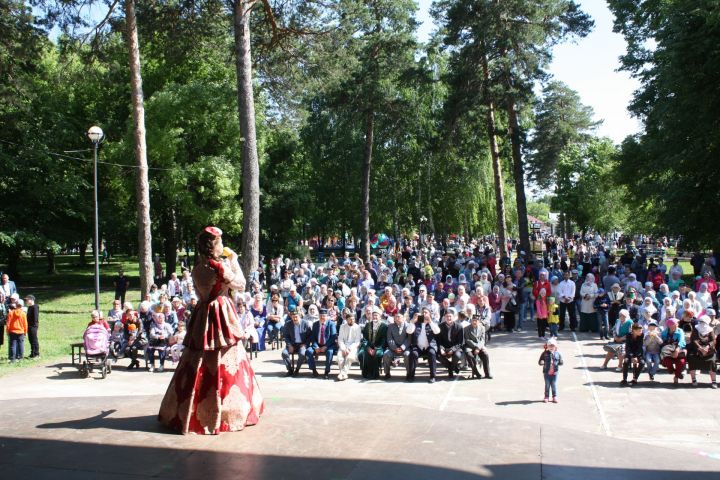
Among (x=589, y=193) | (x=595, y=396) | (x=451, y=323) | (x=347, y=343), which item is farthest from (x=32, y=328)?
(x=589, y=193)

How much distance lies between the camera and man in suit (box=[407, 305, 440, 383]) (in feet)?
43.5

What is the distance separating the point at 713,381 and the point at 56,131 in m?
28.8

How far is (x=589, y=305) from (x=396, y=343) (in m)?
6.97

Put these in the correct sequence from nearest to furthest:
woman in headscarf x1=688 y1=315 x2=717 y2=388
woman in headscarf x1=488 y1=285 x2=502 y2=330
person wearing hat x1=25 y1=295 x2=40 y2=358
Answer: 1. woman in headscarf x1=688 y1=315 x2=717 y2=388
2. person wearing hat x1=25 y1=295 x2=40 y2=358
3. woman in headscarf x1=488 y1=285 x2=502 y2=330

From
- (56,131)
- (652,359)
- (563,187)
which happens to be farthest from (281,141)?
(563,187)

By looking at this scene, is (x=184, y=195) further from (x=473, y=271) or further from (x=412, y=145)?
(x=412, y=145)

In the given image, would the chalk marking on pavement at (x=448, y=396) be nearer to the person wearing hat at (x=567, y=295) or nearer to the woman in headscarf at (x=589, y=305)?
the person wearing hat at (x=567, y=295)

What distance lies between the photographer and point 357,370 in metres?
14.3

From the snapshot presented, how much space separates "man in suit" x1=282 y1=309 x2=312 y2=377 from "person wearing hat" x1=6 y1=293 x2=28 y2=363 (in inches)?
241

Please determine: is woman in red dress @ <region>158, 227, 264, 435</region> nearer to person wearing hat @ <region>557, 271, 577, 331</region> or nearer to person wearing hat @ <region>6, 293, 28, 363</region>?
person wearing hat @ <region>6, 293, 28, 363</region>

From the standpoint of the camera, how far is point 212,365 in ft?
25.0

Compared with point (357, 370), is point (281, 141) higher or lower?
higher

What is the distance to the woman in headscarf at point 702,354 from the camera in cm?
1227

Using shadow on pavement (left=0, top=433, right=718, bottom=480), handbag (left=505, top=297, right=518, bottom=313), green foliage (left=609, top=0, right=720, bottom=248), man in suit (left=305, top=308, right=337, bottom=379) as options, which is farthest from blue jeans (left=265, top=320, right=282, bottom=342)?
green foliage (left=609, top=0, right=720, bottom=248)
